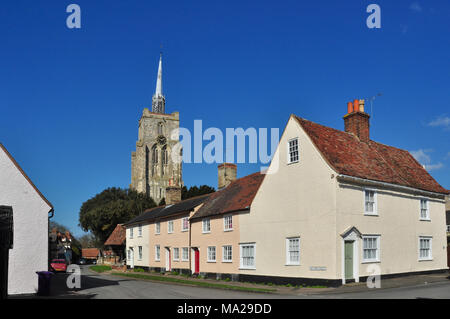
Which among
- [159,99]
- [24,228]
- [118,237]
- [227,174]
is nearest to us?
[24,228]

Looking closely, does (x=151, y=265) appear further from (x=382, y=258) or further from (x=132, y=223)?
(x=382, y=258)

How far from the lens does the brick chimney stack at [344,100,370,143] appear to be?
29281mm

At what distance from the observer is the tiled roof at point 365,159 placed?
24938mm

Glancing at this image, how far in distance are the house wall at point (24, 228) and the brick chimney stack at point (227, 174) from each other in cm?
1991

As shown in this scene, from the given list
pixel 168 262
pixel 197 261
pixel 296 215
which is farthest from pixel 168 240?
pixel 296 215

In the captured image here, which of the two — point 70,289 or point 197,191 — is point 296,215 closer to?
point 70,289

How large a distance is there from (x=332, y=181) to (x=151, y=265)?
26.6 meters

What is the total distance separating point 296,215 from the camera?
83.6ft

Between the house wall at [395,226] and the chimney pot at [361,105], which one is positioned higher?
the chimney pot at [361,105]

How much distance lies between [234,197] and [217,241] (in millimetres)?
3465

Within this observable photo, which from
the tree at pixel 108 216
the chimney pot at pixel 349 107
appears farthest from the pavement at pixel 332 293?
the tree at pixel 108 216

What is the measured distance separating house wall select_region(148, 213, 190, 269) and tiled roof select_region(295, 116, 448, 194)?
15.5 metres

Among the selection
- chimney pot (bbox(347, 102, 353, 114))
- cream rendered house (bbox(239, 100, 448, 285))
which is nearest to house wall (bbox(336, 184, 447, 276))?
cream rendered house (bbox(239, 100, 448, 285))

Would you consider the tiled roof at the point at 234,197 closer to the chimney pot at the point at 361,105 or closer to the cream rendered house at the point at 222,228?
the cream rendered house at the point at 222,228
